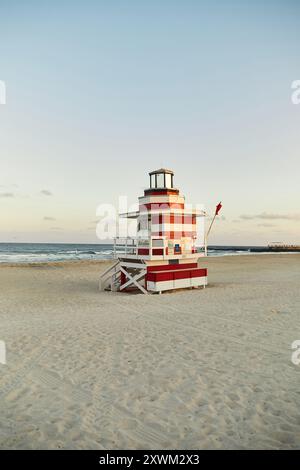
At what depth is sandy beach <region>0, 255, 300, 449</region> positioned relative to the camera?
3836mm

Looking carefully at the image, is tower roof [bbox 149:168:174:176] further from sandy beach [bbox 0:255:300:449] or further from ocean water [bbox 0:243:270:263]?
ocean water [bbox 0:243:270:263]

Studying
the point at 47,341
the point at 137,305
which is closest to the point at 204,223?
the point at 137,305

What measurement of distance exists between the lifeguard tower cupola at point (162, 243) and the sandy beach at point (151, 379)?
3.73 m

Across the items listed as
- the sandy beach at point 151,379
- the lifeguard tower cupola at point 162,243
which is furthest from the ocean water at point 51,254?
the sandy beach at point 151,379

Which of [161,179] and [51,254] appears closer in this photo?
[161,179]

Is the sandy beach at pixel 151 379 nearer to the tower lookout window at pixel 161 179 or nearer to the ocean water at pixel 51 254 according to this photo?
the tower lookout window at pixel 161 179

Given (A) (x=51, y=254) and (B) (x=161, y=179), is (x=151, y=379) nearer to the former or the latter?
(B) (x=161, y=179)

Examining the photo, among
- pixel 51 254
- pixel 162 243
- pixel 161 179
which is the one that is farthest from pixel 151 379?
pixel 51 254

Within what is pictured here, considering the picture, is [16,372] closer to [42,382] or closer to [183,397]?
[42,382]

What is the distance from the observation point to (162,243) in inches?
582

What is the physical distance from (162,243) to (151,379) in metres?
9.69

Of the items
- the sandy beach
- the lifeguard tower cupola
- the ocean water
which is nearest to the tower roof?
the lifeguard tower cupola

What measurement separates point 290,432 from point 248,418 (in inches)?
19.6

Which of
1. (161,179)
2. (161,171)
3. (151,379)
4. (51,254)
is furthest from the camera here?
(51,254)
